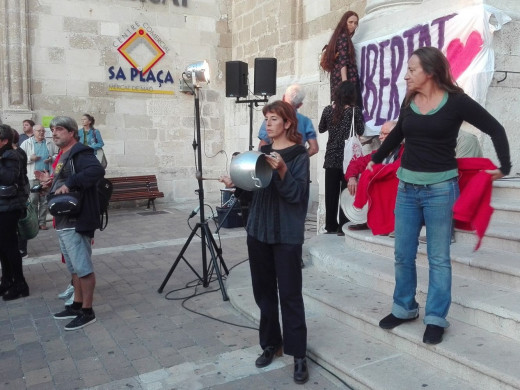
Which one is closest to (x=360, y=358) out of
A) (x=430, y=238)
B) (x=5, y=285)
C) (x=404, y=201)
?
(x=430, y=238)

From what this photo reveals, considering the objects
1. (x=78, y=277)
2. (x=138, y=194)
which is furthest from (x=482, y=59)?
(x=138, y=194)

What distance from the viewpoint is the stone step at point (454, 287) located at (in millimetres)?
3220

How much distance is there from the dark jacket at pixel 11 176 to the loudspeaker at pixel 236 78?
4036 millimetres

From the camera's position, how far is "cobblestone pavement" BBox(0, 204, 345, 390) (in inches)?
132

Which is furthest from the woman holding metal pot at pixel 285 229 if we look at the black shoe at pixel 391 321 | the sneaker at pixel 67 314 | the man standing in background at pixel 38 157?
the man standing in background at pixel 38 157

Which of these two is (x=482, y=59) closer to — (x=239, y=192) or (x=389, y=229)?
(x=389, y=229)

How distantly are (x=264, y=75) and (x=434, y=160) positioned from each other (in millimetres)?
5855

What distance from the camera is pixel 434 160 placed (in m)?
3.03

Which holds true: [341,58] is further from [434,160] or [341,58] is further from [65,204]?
[65,204]

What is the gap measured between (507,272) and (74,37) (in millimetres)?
10033

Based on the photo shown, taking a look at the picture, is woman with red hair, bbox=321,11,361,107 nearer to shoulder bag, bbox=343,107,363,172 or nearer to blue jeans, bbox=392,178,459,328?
shoulder bag, bbox=343,107,363,172

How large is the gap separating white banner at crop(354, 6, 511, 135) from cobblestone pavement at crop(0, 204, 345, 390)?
2668mm

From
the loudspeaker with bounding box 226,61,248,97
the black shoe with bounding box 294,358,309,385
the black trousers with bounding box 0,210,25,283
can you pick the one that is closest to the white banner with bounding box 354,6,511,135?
the loudspeaker with bounding box 226,61,248,97

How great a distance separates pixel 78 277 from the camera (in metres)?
4.43
